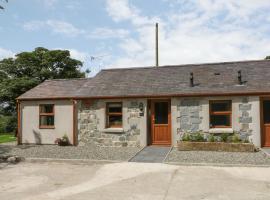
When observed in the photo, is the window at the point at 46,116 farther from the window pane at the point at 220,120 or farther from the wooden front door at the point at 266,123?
the wooden front door at the point at 266,123

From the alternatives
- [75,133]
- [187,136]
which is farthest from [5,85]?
[187,136]

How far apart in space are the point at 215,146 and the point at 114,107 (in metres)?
6.01

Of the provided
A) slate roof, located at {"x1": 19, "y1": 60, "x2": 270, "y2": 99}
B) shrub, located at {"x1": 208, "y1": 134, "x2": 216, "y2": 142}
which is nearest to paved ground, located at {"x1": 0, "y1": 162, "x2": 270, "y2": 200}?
shrub, located at {"x1": 208, "y1": 134, "x2": 216, "y2": 142}

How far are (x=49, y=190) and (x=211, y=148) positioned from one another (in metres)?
8.65

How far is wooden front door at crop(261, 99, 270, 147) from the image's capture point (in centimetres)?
1496

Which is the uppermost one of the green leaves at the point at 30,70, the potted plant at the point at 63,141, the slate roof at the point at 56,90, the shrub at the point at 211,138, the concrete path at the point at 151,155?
the green leaves at the point at 30,70

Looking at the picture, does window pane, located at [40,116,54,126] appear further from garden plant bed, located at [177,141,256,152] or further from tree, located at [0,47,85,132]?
tree, located at [0,47,85,132]

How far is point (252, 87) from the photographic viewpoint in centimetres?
1517

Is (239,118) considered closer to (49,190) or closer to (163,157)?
(163,157)

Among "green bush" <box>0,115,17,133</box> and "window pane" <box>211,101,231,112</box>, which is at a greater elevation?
"window pane" <box>211,101,231,112</box>

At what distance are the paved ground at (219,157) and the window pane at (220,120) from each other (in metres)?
2.26

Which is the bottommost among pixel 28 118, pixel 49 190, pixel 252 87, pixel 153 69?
pixel 49 190

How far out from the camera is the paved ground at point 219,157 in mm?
11148

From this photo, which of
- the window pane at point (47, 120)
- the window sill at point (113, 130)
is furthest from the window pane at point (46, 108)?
the window sill at point (113, 130)
